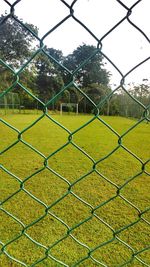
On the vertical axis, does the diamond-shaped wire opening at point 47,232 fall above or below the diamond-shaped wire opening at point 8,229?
below

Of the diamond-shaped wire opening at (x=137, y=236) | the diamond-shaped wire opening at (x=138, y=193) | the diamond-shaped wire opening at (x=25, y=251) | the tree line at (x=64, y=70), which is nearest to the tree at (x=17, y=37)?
the tree line at (x=64, y=70)

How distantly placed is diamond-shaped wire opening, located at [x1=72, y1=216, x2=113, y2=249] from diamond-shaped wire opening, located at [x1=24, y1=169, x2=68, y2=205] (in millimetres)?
725

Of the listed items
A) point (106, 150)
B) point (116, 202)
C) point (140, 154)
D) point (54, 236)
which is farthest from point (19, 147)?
point (54, 236)

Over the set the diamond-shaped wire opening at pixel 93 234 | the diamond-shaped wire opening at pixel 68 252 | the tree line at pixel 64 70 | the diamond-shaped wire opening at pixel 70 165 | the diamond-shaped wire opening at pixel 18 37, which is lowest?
the diamond-shaped wire opening at pixel 70 165

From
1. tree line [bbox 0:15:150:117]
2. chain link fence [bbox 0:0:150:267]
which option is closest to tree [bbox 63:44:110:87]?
tree line [bbox 0:15:150:117]

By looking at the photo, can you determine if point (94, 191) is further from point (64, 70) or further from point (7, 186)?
point (64, 70)

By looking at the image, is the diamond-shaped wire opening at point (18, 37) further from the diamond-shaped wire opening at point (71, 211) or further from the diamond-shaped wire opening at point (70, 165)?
the diamond-shaped wire opening at point (70, 165)

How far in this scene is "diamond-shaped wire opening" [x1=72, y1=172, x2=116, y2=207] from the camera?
3.03 meters

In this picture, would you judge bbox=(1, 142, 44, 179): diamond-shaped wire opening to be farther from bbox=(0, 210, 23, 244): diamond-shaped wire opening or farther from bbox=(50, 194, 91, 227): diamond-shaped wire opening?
bbox=(0, 210, 23, 244): diamond-shaped wire opening

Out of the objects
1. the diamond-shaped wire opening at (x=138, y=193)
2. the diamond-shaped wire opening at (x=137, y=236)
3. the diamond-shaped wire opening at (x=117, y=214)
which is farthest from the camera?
the diamond-shaped wire opening at (x=138, y=193)

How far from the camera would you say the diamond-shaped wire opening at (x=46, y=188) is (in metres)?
3.08

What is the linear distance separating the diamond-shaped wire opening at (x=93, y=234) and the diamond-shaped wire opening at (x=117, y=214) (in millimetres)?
166

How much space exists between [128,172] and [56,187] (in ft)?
4.70

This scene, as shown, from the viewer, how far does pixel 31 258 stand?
6.08ft
